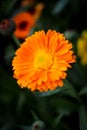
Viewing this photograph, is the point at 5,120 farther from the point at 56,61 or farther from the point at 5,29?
the point at 56,61

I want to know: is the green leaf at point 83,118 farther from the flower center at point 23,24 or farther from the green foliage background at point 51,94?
the flower center at point 23,24

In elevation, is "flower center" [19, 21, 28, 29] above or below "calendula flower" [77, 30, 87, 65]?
above

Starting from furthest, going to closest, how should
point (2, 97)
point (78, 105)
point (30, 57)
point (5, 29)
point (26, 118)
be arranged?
point (2, 97)
point (26, 118)
point (78, 105)
point (5, 29)
point (30, 57)

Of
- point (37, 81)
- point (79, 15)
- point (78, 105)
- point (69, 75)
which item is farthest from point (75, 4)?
point (37, 81)

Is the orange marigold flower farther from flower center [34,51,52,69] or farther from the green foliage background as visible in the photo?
flower center [34,51,52,69]

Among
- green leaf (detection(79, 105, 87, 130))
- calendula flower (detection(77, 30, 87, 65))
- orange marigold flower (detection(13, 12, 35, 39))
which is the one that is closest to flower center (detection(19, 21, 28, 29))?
orange marigold flower (detection(13, 12, 35, 39))

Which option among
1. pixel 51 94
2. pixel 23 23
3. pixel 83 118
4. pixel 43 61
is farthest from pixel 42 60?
pixel 23 23
